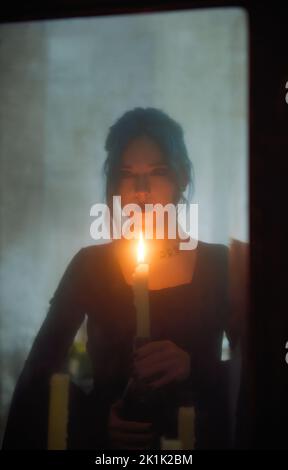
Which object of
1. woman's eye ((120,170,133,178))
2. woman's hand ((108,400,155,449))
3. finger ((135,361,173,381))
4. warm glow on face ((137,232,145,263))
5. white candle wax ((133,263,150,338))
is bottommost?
woman's hand ((108,400,155,449))

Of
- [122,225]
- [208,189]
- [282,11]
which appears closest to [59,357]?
[122,225]

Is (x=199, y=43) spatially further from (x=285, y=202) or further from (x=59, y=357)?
(x=59, y=357)

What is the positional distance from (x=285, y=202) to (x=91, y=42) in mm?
380

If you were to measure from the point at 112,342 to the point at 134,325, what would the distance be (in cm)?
4

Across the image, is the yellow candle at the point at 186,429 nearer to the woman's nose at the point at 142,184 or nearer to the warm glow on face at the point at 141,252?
the warm glow on face at the point at 141,252

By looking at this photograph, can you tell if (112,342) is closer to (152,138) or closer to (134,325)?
(134,325)

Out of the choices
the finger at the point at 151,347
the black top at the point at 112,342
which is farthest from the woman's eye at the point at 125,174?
the finger at the point at 151,347

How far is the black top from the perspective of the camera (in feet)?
2.42

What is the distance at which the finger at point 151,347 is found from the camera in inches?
28.6

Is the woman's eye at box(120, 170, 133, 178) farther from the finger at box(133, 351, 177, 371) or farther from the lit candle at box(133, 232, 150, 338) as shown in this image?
the finger at box(133, 351, 177, 371)

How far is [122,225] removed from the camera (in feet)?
2.54

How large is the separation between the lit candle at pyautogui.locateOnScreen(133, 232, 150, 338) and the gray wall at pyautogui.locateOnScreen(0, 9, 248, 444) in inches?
4.9

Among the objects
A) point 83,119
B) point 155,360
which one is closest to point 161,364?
point 155,360

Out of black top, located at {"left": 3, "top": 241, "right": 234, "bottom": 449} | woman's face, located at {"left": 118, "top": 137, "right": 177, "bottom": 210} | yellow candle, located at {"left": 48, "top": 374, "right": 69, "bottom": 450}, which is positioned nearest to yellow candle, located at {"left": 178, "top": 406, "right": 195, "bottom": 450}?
black top, located at {"left": 3, "top": 241, "right": 234, "bottom": 449}
